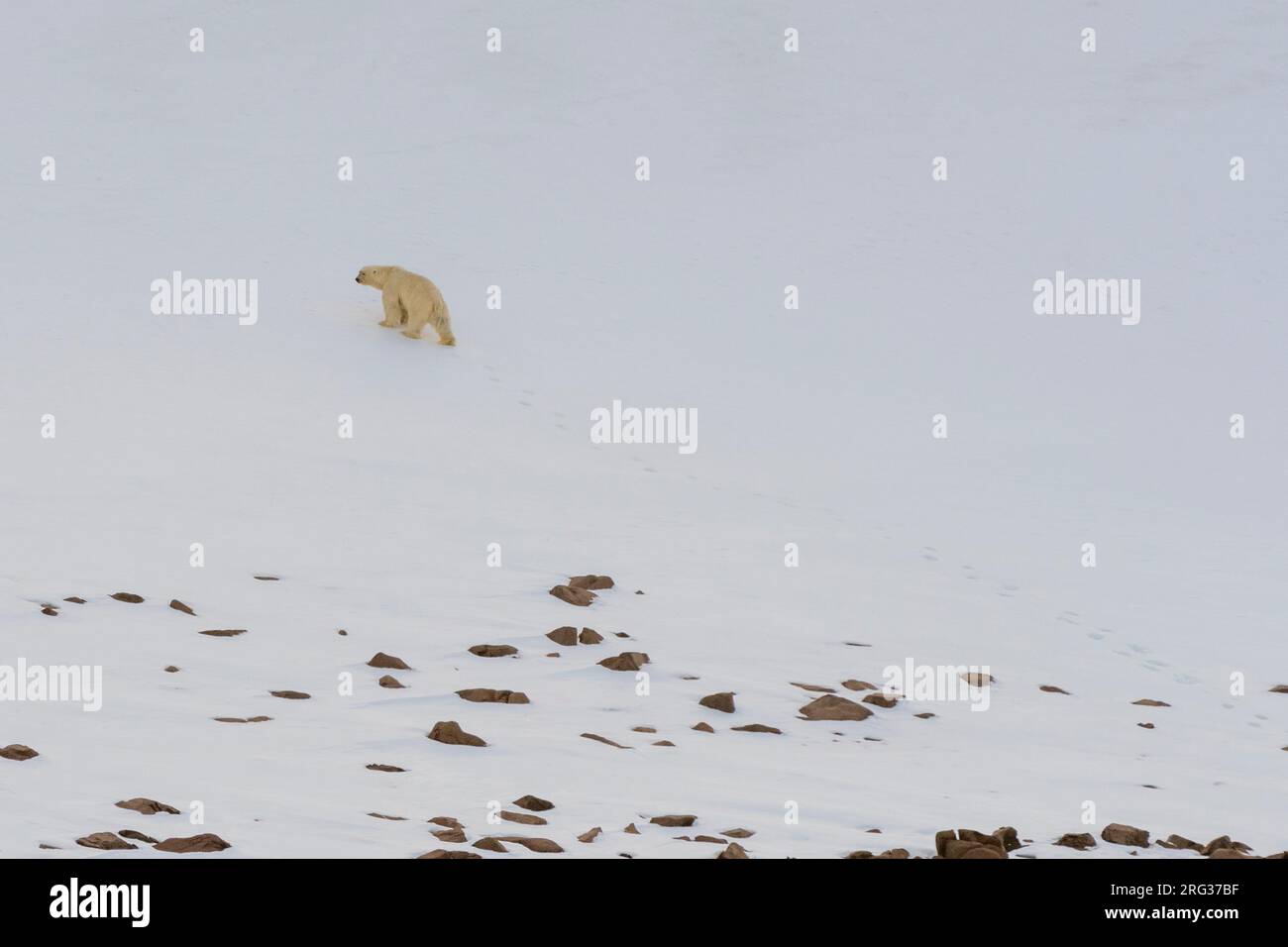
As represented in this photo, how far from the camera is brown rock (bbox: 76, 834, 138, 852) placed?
20.5 feet

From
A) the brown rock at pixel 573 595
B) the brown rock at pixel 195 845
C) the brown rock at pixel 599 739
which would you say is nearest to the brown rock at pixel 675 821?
the brown rock at pixel 599 739

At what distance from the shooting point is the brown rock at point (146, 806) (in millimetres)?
6832

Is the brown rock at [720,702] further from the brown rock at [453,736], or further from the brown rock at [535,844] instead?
the brown rock at [535,844]

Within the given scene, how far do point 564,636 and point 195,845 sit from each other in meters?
4.62

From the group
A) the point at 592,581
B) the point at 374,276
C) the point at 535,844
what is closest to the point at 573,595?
the point at 592,581

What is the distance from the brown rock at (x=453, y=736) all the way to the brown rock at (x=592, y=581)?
3966 millimetres

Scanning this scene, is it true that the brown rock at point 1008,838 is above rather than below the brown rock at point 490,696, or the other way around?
below

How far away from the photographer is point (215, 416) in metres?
16.2

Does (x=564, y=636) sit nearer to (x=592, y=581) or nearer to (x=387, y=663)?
(x=387, y=663)

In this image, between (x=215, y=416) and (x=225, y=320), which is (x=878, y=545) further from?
(x=225, y=320)

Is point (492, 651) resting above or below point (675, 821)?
above

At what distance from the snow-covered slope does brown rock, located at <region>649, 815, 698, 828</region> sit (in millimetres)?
191

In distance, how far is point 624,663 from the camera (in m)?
10.2

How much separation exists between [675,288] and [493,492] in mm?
9409
